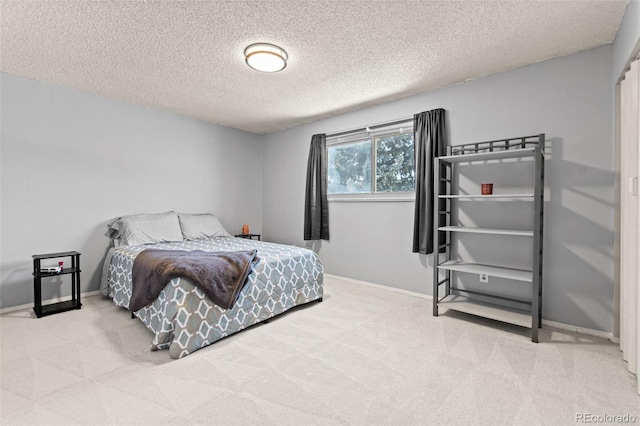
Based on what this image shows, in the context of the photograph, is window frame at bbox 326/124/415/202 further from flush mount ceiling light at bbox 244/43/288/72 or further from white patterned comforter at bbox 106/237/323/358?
flush mount ceiling light at bbox 244/43/288/72

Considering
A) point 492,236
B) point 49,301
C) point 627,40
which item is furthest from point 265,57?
point 49,301

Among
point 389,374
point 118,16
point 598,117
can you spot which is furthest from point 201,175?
point 598,117

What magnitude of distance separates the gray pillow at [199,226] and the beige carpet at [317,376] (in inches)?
59.0

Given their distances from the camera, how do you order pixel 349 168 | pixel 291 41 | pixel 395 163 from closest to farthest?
pixel 291 41 < pixel 395 163 < pixel 349 168

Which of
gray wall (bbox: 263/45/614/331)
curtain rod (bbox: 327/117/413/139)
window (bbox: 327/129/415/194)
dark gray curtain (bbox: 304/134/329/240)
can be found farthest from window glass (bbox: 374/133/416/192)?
dark gray curtain (bbox: 304/134/329/240)

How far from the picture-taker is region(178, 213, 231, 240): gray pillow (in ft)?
13.2

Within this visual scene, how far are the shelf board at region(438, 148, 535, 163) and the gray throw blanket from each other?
2160 mm

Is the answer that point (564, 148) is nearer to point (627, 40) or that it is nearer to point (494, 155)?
point (494, 155)

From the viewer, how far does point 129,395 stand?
165cm

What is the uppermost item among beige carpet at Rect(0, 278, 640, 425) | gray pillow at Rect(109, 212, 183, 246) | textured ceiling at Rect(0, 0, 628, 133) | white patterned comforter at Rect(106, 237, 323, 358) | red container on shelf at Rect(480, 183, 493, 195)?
textured ceiling at Rect(0, 0, 628, 133)

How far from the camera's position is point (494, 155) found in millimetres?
2615

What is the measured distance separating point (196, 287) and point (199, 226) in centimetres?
213

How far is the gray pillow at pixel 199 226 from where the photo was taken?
4.03 meters

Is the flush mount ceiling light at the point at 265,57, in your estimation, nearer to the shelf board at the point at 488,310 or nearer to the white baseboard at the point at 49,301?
the shelf board at the point at 488,310
